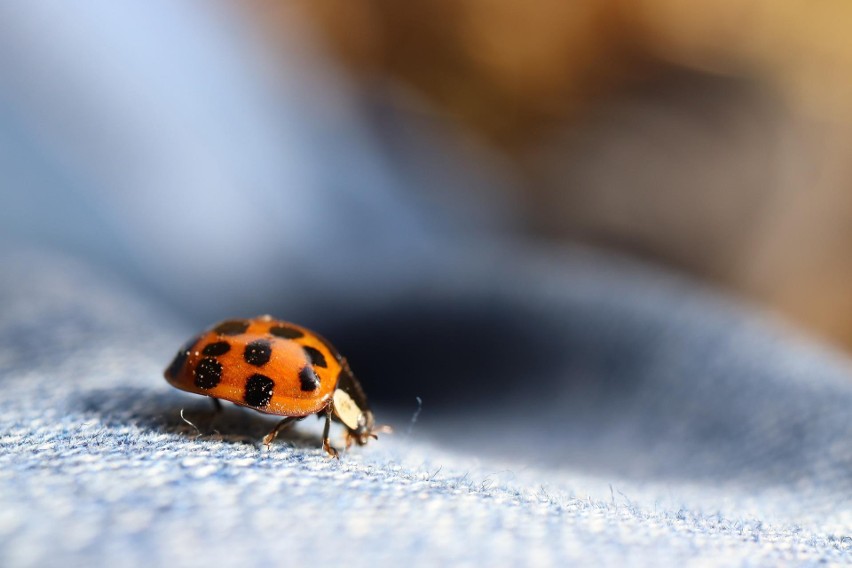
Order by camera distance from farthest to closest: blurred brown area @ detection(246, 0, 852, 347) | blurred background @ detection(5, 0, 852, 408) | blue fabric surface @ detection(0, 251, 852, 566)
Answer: blurred brown area @ detection(246, 0, 852, 347) → blurred background @ detection(5, 0, 852, 408) → blue fabric surface @ detection(0, 251, 852, 566)

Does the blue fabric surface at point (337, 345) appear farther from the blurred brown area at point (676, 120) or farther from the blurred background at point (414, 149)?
the blurred brown area at point (676, 120)

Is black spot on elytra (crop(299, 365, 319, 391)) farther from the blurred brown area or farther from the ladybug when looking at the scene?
the blurred brown area

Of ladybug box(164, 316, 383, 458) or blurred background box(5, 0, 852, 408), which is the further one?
blurred background box(5, 0, 852, 408)

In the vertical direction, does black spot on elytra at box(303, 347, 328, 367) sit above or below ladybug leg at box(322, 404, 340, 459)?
above

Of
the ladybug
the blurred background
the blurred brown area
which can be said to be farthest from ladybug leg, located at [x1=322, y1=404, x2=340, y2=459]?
the blurred brown area

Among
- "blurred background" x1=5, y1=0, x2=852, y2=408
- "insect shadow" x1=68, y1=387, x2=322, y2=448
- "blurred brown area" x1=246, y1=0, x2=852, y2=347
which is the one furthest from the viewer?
"blurred brown area" x1=246, y1=0, x2=852, y2=347

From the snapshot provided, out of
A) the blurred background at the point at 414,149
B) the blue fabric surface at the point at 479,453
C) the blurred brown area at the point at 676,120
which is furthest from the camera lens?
the blurred brown area at the point at 676,120

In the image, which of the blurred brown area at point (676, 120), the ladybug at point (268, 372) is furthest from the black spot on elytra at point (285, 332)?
the blurred brown area at point (676, 120)

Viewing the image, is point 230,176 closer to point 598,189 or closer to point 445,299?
point 445,299
